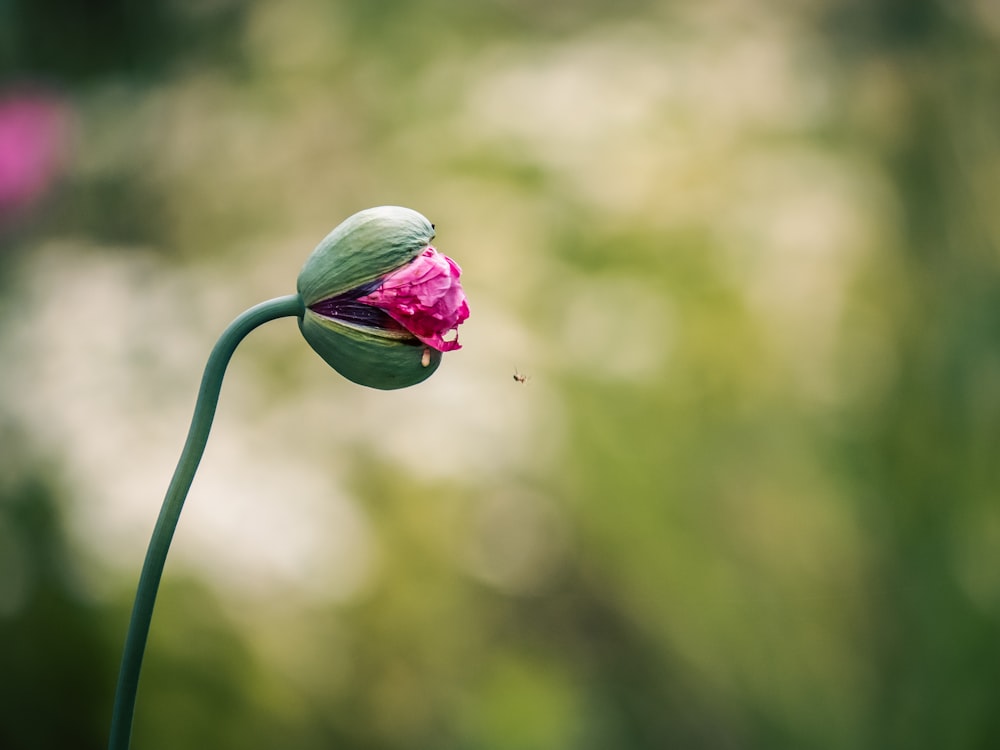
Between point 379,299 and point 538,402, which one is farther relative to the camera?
point 538,402

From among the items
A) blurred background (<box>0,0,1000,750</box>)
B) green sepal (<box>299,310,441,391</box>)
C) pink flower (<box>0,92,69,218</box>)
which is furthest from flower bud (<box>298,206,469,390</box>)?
pink flower (<box>0,92,69,218</box>)

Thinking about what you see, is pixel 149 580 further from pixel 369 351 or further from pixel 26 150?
pixel 26 150

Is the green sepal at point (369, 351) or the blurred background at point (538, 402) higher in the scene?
the green sepal at point (369, 351)

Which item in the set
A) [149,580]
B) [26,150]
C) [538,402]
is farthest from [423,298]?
[26,150]

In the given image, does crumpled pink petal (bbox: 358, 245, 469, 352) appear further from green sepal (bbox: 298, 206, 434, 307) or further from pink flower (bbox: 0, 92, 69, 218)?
pink flower (bbox: 0, 92, 69, 218)

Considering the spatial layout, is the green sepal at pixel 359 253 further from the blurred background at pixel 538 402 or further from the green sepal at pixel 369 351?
the blurred background at pixel 538 402

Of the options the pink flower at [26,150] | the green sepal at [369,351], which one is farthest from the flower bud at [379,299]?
the pink flower at [26,150]
